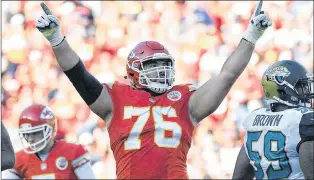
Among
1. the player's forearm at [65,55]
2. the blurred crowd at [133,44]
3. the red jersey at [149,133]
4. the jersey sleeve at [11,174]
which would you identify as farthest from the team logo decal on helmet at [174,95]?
the blurred crowd at [133,44]

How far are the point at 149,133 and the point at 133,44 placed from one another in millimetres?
10453

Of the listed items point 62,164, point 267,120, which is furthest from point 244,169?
point 62,164

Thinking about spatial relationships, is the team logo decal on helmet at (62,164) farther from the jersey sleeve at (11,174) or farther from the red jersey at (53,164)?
the jersey sleeve at (11,174)

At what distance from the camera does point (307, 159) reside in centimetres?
499

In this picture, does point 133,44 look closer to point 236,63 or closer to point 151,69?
point 151,69

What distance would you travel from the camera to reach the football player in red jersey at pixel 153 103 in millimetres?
4758

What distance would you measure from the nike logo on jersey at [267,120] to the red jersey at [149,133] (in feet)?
1.82

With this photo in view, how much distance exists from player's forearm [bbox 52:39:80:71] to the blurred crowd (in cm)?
918

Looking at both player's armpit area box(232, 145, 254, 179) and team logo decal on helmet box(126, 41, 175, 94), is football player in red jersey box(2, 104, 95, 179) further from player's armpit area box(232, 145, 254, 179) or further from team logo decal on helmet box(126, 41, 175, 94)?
team logo decal on helmet box(126, 41, 175, 94)

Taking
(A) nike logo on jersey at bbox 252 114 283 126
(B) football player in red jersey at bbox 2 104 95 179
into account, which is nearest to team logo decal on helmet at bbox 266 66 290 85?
(A) nike logo on jersey at bbox 252 114 283 126

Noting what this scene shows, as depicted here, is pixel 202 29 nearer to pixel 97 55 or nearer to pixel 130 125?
pixel 97 55

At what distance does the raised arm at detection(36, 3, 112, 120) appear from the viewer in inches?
183

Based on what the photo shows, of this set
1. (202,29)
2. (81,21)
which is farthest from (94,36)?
(202,29)

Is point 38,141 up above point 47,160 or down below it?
above
